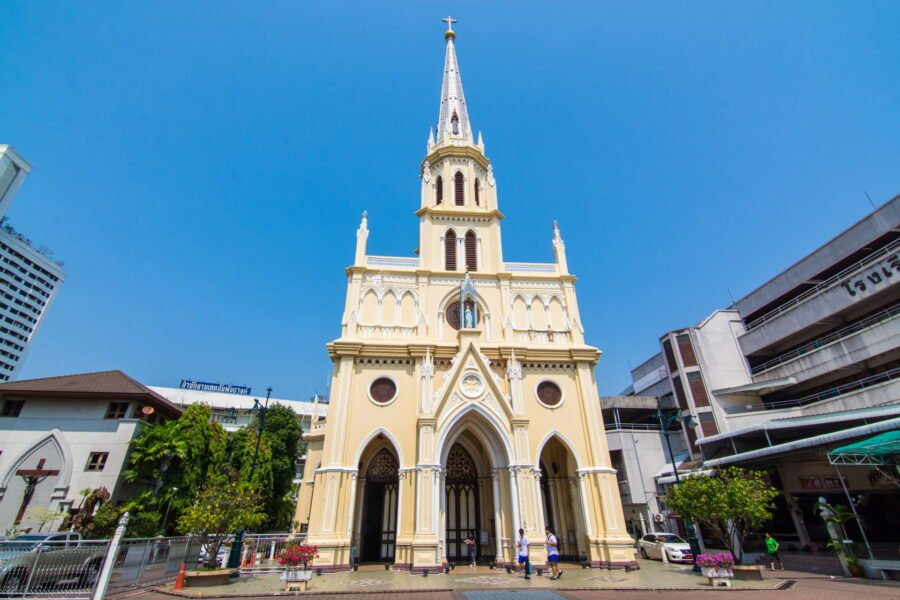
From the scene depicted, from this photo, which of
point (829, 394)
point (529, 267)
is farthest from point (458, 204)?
point (829, 394)

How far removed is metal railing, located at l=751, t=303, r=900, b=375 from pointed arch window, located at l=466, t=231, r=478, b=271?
2125 centimetres

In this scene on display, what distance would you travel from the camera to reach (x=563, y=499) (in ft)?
66.8

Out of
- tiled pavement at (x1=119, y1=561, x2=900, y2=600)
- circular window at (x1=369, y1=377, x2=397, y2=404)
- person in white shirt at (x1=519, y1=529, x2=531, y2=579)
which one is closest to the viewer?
tiled pavement at (x1=119, y1=561, x2=900, y2=600)

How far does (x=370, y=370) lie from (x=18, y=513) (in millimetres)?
17934

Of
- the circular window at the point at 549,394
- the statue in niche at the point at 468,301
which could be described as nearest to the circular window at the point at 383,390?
the statue in niche at the point at 468,301

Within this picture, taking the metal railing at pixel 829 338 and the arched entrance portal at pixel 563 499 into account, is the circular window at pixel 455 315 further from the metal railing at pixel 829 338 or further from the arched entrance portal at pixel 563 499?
the metal railing at pixel 829 338

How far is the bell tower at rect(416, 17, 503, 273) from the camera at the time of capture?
81.1ft

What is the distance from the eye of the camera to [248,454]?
27.5 meters

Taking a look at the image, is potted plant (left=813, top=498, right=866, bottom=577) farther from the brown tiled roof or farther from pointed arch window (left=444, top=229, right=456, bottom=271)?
the brown tiled roof

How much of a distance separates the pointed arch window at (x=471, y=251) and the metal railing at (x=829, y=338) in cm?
2125

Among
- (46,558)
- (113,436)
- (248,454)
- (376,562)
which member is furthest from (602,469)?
(113,436)

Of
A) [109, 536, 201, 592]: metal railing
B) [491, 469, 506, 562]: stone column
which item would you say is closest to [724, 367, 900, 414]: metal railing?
[491, 469, 506, 562]: stone column

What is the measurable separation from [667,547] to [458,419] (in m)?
11.8

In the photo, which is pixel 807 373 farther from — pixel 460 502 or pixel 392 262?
pixel 392 262
